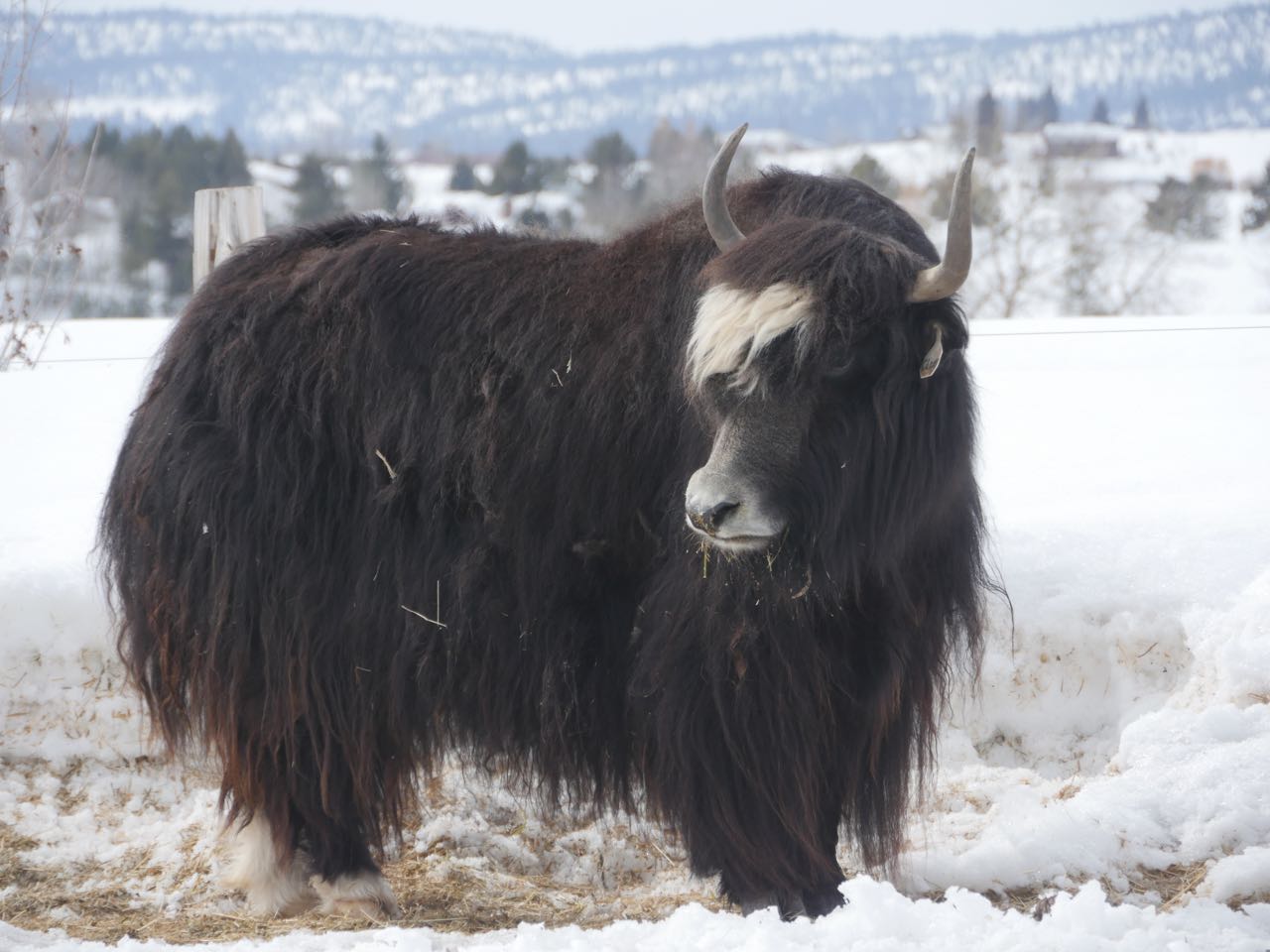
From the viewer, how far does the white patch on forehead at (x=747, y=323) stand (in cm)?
300

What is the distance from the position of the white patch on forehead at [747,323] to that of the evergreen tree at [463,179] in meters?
45.0

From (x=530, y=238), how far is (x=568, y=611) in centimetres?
109

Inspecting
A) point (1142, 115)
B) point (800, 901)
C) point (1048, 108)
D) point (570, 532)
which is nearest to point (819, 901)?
point (800, 901)

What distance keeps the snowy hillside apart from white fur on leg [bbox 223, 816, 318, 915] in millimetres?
108746

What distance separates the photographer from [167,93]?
14988 centimetres

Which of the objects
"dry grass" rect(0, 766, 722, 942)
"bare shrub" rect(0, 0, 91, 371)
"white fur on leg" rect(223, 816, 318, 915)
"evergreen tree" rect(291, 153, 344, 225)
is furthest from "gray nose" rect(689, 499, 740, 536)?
"evergreen tree" rect(291, 153, 344, 225)

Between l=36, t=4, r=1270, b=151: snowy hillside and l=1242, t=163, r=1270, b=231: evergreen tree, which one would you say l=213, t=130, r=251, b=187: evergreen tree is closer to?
l=1242, t=163, r=1270, b=231: evergreen tree

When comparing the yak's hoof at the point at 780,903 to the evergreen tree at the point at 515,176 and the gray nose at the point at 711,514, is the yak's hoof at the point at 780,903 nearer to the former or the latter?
the gray nose at the point at 711,514

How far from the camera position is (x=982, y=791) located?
447 cm

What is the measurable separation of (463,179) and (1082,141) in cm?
2553

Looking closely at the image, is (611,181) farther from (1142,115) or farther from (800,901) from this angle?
(1142,115)

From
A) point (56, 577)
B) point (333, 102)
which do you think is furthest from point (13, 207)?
point (333, 102)

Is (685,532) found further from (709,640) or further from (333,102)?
(333,102)

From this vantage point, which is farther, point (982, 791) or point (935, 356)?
point (982, 791)
